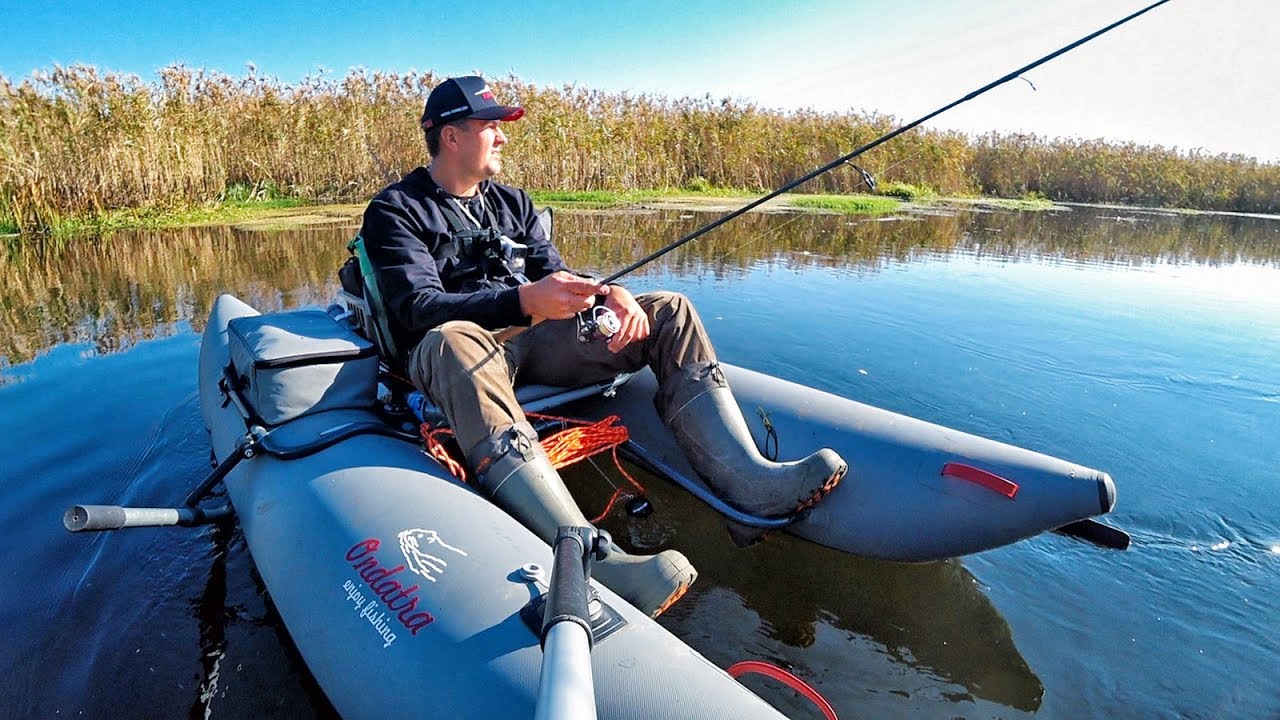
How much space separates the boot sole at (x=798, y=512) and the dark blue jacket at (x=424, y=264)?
37.8 inches

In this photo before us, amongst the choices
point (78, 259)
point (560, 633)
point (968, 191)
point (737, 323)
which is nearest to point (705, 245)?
point (737, 323)

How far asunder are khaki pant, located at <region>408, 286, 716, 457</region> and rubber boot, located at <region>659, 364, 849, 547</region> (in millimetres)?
57

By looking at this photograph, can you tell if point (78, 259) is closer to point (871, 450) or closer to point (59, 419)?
point (59, 419)

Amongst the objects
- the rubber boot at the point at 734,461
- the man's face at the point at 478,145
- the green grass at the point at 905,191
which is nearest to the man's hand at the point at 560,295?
the rubber boot at the point at 734,461

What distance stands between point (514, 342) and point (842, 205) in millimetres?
15294

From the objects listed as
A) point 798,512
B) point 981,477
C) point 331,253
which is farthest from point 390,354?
point 331,253

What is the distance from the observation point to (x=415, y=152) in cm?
1371

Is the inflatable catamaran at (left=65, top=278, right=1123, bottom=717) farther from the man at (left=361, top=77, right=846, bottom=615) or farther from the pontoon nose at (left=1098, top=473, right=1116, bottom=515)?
the man at (left=361, top=77, right=846, bottom=615)

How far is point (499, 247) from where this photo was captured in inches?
111

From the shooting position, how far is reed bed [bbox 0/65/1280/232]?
1004cm

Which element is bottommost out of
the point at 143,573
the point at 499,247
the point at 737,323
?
the point at 143,573

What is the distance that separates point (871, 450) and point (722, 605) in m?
0.70

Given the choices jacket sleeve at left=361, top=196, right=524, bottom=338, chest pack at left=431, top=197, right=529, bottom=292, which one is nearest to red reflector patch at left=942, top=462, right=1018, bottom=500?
jacket sleeve at left=361, top=196, right=524, bottom=338

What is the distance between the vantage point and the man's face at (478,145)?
272 centimetres
